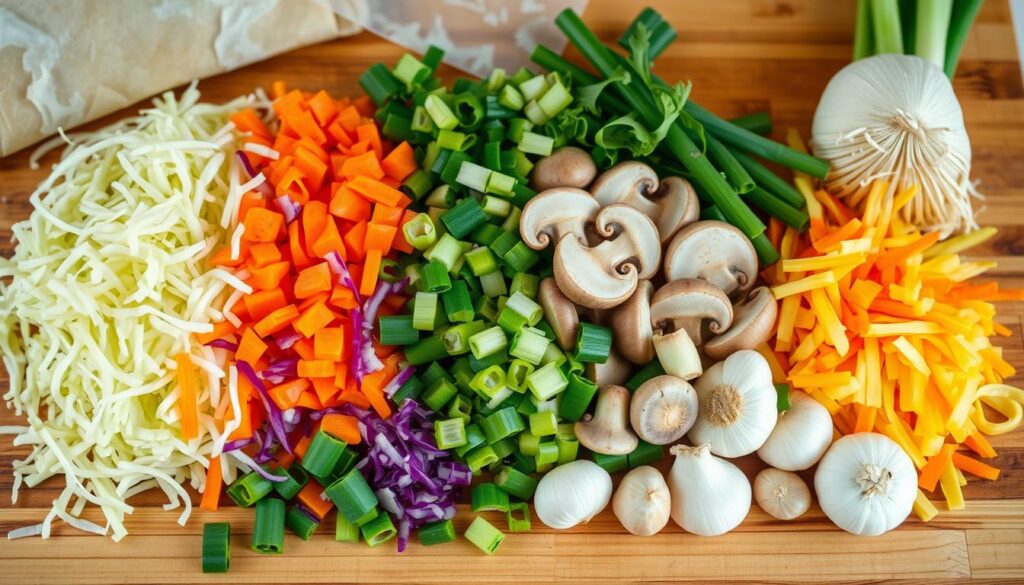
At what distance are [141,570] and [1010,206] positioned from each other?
2665mm

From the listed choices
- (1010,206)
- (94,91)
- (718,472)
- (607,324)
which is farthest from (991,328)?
(94,91)

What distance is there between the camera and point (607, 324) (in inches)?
95.4

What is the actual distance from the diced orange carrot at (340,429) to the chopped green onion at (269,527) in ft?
0.72

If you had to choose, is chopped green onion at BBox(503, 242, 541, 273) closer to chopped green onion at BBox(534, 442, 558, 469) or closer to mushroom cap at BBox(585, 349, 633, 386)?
mushroom cap at BBox(585, 349, 633, 386)

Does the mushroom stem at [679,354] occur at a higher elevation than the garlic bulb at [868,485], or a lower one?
higher

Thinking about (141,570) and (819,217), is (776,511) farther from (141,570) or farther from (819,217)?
(141,570)

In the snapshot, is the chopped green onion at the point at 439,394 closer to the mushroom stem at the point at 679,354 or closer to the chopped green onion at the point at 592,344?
the chopped green onion at the point at 592,344

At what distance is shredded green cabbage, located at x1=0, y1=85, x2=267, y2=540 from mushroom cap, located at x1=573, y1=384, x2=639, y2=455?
0.91m

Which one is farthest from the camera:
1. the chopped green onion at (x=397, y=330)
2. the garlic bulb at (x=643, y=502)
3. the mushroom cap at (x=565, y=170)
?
the mushroom cap at (x=565, y=170)

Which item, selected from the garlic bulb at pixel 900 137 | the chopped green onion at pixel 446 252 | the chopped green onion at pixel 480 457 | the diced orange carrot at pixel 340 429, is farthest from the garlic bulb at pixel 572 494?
the garlic bulb at pixel 900 137

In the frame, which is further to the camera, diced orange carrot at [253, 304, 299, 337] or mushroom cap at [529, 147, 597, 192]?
mushroom cap at [529, 147, 597, 192]

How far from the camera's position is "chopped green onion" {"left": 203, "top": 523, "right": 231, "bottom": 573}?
7.39 feet

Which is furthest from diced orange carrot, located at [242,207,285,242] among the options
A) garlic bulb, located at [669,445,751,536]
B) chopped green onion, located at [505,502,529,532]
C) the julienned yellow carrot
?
the julienned yellow carrot

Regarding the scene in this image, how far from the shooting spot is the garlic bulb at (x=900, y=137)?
8.17ft
